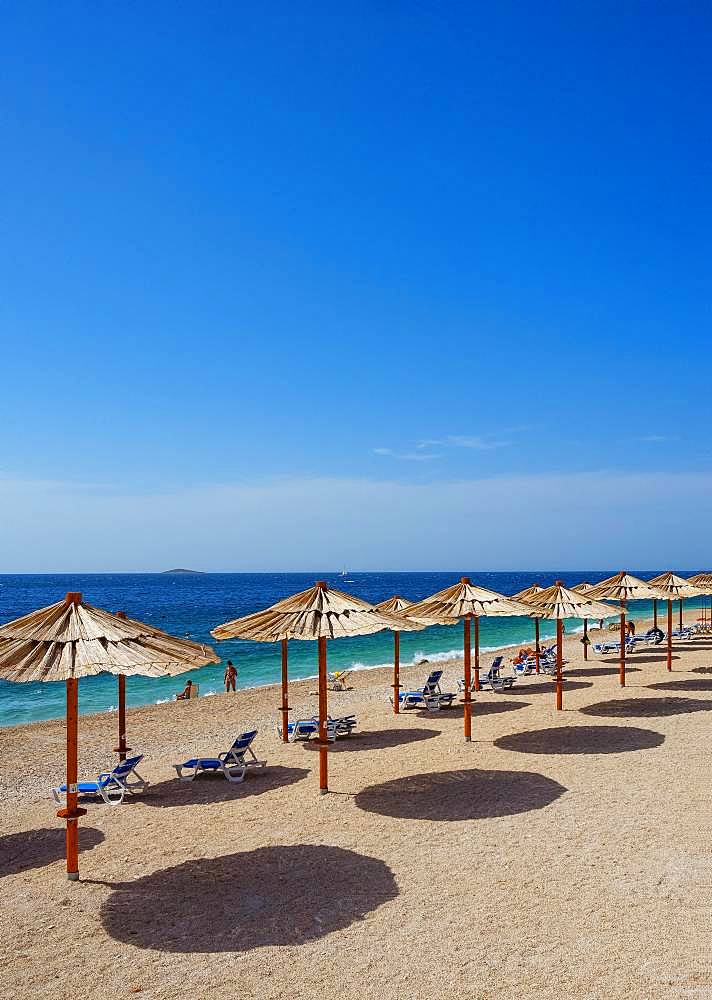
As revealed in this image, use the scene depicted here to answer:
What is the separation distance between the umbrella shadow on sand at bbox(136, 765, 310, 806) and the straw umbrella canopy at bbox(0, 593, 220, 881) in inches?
122

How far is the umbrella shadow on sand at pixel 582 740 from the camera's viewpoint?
37.2 ft

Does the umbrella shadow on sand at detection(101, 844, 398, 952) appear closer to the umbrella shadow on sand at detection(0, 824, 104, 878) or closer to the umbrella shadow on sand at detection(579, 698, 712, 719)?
the umbrella shadow on sand at detection(0, 824, 104, 878)

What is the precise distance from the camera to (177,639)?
7.85 m

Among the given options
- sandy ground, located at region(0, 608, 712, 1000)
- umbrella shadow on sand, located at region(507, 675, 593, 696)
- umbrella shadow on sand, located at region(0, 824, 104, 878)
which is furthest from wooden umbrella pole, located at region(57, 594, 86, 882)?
umbrella shadow on sand, located at region(507, 675, 593, 696)

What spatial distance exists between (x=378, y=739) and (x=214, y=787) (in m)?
3.67

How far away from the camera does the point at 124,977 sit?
5246mm

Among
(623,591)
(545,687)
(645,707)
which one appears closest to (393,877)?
(645,707)

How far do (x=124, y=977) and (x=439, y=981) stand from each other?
7.26ft

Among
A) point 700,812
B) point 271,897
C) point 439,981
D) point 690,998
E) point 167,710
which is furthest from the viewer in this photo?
point 167,710

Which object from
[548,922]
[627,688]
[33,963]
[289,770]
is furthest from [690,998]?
[627,688]

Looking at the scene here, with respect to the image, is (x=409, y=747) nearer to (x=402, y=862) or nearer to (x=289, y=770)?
(x=289, y=770)

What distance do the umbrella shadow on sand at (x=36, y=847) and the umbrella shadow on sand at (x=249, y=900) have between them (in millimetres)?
1550

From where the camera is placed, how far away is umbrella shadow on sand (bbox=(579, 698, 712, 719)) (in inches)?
548

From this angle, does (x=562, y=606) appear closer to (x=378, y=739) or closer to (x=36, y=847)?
(x=378, y=739)
